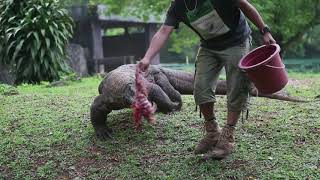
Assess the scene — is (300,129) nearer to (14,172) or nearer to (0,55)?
(14,172)

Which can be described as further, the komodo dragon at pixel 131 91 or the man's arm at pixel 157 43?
the komodo dragon at pixel 131 91

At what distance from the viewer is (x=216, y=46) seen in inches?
163

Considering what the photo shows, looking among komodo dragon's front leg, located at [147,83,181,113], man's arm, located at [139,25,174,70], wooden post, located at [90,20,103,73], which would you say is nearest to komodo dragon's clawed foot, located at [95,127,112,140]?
komodo dragon's front leg, located at [147,83,181,113]

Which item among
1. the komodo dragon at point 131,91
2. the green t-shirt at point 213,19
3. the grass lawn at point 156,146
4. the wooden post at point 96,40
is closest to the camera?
the green t-shirt at point 213,19

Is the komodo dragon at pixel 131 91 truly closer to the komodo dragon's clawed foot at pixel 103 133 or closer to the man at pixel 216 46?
the komodo dragon's clawed foot at pixel 103 133

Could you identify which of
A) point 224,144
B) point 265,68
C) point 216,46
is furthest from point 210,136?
point 265,68

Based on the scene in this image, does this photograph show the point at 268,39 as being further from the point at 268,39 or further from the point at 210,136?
the point at 210,136

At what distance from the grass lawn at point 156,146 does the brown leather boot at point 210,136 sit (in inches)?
4.5

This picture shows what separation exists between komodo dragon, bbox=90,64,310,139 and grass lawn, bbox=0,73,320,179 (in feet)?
0.50

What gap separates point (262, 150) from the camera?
4555 millimetres

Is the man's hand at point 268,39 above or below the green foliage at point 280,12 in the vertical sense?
above

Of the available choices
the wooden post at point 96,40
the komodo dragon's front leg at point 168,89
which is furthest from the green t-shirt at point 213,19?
the wooden post at point 96,40

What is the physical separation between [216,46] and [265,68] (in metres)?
0.52

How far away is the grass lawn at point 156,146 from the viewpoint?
4223mm
